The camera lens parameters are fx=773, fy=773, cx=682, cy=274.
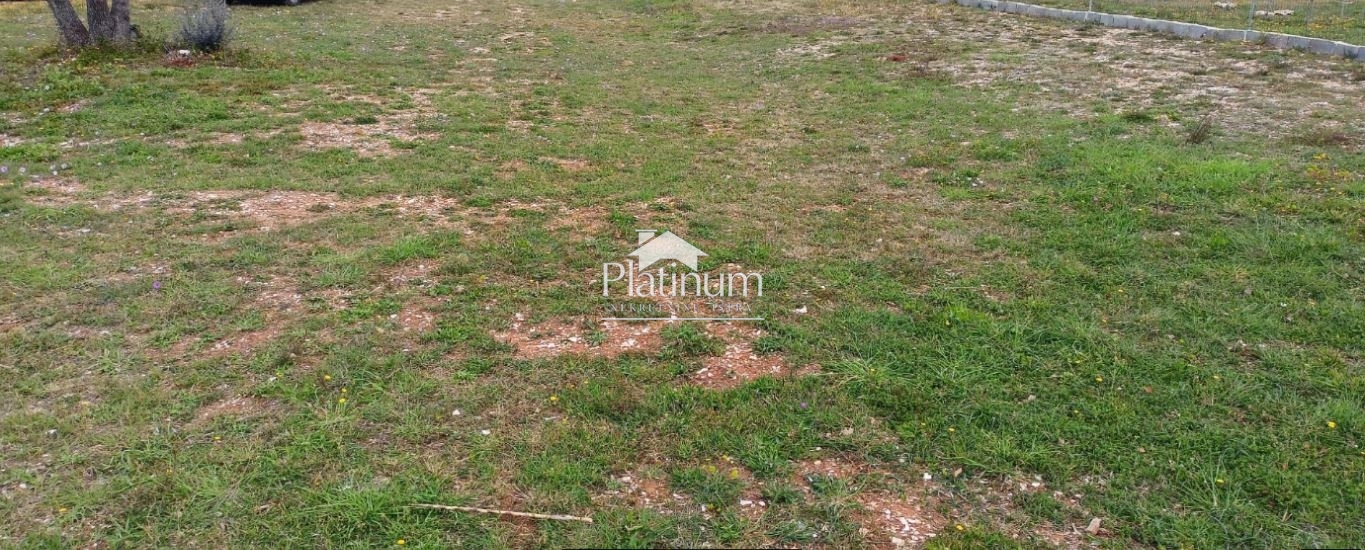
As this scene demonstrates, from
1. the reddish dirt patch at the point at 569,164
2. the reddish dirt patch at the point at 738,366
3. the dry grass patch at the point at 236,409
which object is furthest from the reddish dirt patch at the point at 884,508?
the reddish dirt patch at the point at 569,164

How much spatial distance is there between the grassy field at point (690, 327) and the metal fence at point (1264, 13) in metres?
3.37

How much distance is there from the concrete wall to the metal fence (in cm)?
41

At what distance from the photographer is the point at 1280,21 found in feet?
38.0

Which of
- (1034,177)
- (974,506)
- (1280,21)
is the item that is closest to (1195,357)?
(974,506)

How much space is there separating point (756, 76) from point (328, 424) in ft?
28.3

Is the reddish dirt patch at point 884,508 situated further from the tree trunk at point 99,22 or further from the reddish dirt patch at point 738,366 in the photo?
the tree trunk at point 99,22

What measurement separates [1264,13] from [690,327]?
13.2 meters

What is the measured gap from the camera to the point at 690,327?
3889 mm

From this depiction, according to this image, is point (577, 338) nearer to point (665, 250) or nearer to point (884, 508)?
point (665, 250)

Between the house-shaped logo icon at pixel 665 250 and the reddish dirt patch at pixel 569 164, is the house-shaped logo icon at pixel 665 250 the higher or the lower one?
the lower one

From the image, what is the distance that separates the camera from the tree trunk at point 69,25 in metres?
9.59

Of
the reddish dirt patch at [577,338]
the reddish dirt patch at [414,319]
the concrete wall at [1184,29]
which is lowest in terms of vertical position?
the reddish dirt patch at [577,338]

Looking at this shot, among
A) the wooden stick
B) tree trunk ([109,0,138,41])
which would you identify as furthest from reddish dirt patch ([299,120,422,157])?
the wooden stick

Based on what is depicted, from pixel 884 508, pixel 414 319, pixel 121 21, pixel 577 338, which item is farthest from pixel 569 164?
pixel 121 21
